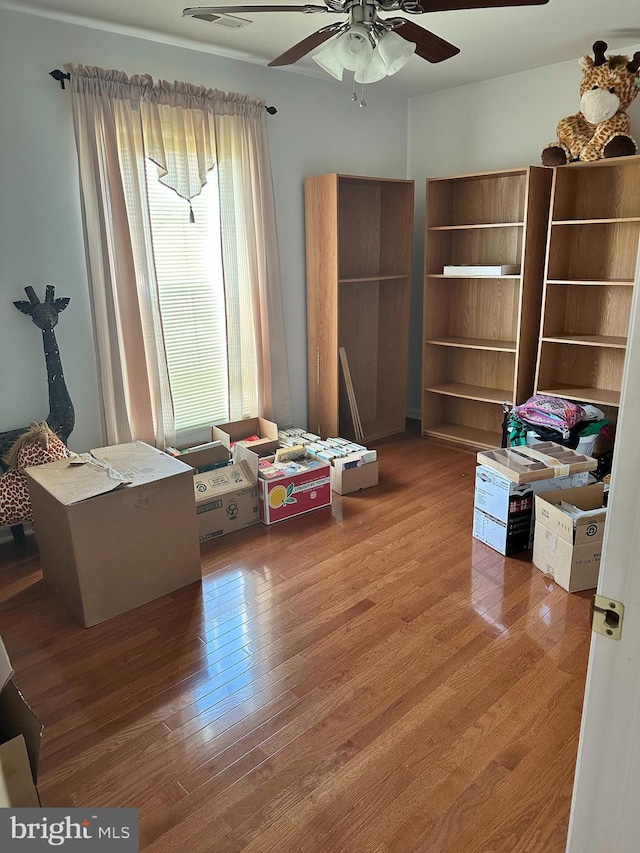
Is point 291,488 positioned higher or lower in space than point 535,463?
lower

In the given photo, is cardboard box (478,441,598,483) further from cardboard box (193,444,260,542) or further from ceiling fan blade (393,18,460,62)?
ceiling fan blade (393,18,460,62)

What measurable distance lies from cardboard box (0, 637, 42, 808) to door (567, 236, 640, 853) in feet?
3.51

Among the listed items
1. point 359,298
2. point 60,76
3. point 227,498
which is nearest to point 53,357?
point 227,498

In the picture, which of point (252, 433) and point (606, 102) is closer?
point (606, 102)

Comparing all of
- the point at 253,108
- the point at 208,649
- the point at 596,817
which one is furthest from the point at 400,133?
the point at 596,817

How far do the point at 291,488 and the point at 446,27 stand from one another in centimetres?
262

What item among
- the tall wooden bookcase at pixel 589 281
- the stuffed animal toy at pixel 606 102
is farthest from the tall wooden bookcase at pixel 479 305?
the stuffed animal toy at pixel 606 102

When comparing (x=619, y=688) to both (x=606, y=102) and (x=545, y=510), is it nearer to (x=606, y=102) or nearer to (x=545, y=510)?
(x=545, y=510)

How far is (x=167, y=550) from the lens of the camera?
2.63m

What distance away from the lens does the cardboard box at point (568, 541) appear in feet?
8.36

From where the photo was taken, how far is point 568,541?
258cm

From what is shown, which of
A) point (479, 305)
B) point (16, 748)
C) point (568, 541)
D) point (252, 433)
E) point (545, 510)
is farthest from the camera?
point (479, 305)

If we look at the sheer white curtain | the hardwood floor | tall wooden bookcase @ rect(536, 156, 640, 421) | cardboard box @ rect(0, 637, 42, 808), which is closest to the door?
the hardwood floor

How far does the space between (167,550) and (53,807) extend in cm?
111
